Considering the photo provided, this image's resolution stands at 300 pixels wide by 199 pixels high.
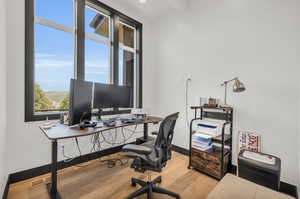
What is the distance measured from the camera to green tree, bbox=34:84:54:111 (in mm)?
2006

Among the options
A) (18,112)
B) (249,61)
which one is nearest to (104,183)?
(18,112)

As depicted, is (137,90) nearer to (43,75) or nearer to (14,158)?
(43,75)

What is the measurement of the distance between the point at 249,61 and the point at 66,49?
112 inches

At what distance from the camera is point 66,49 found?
2295mm

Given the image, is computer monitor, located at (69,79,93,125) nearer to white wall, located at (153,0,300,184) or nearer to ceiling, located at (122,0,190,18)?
white wall, located at (153,0,300,184)

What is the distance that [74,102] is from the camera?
1.70m

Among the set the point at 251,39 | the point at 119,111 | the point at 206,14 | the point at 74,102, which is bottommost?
the point at 119,111

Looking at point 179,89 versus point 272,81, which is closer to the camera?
point 272,81

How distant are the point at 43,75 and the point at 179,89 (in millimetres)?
2350

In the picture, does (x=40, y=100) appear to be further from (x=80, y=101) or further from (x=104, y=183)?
(x=104, y=183)

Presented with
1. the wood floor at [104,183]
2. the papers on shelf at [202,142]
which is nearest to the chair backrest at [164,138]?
the wood floor at [104,183]

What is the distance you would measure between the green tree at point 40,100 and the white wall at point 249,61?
2270 millimetres

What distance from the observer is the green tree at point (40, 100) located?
6.58ft

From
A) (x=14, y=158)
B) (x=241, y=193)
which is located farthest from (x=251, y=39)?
(x=14, y=158)
